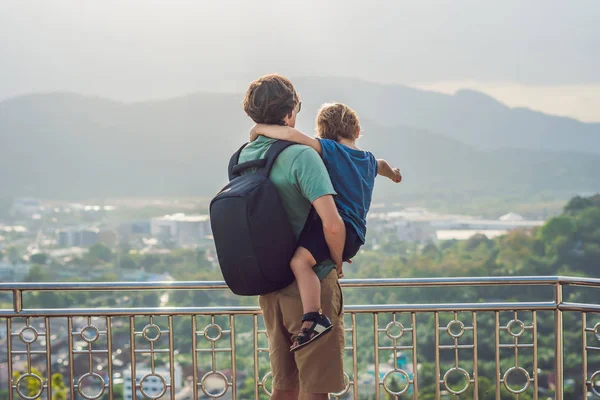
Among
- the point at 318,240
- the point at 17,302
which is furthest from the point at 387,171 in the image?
the point at 17,302

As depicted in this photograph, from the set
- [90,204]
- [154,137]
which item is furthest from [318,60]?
[90,204]

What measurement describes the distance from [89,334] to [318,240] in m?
1.31

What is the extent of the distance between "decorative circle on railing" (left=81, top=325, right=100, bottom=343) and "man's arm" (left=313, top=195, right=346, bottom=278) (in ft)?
4.10

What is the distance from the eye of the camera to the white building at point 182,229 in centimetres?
3553

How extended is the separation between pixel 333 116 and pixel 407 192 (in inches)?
1692

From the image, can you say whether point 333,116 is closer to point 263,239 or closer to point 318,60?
point 263,239

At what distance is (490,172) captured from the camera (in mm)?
47750

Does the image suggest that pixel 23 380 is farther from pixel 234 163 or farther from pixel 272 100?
pixel 272 100

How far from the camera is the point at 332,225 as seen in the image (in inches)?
75.2

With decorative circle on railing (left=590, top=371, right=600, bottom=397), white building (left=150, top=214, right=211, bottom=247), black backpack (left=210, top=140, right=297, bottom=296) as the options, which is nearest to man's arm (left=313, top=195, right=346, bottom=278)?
black backpack (left=210, top=140, right=297, bottom=296)

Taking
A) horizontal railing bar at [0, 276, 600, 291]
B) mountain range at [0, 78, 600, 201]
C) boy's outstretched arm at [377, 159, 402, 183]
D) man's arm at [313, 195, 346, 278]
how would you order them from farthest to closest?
mountain range at [0, 78, 600, 201]
horizontal railing bar at [0, 276, 600, 291]
boy's outstretched arm at [377, 159, 402, 183]
man's arm at [313, 195, 346, 278]

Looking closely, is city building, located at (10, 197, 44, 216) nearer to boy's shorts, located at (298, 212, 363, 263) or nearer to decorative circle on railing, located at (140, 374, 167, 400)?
decorative circle on railing, located at (140, 374, 167, 400)

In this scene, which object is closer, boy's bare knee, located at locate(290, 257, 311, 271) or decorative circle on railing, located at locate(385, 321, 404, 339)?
boy's bare knee, located at locate(290, 257, 311, 271)

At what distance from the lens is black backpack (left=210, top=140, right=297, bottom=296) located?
1.93 meters
